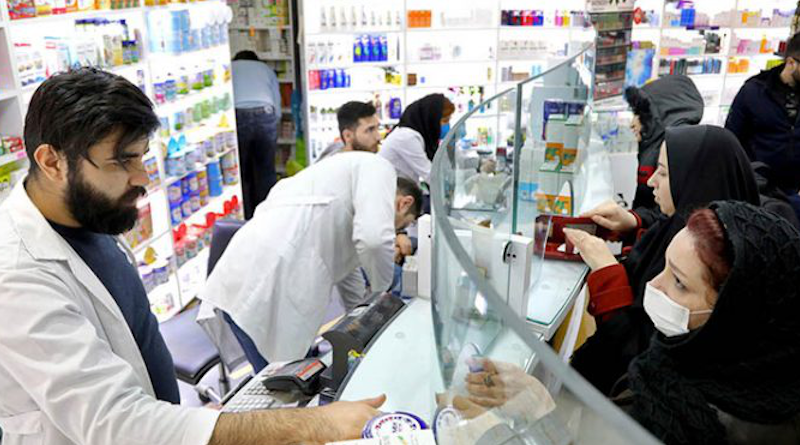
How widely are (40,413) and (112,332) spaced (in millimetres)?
234

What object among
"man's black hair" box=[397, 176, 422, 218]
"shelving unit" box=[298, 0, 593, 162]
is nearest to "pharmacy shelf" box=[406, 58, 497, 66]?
"shelving unit" box=[298, 0, 593, 162]

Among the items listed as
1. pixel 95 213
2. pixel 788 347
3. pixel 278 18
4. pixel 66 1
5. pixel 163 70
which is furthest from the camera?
pixel 278 18

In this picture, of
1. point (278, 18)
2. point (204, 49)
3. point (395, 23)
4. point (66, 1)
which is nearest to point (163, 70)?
point (204, 49)

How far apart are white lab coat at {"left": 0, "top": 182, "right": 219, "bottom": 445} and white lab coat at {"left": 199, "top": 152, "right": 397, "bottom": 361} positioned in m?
1.23

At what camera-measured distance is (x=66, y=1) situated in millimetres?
3383

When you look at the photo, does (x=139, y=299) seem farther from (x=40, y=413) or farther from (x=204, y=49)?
(x=204, y=49)

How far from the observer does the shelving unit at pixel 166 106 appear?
3.05 m

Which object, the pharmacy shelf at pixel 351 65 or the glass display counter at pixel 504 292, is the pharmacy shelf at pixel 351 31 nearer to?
the pharmacy shelf at pixel 351 65

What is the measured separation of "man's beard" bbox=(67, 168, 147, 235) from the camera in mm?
1462

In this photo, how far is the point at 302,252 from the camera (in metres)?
2.71

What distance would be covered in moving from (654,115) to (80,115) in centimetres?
333

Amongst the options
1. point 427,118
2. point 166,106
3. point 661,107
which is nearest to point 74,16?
point 166,106

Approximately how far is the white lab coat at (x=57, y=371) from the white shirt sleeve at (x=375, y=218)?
4.38ft

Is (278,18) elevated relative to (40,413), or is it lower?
elevated
